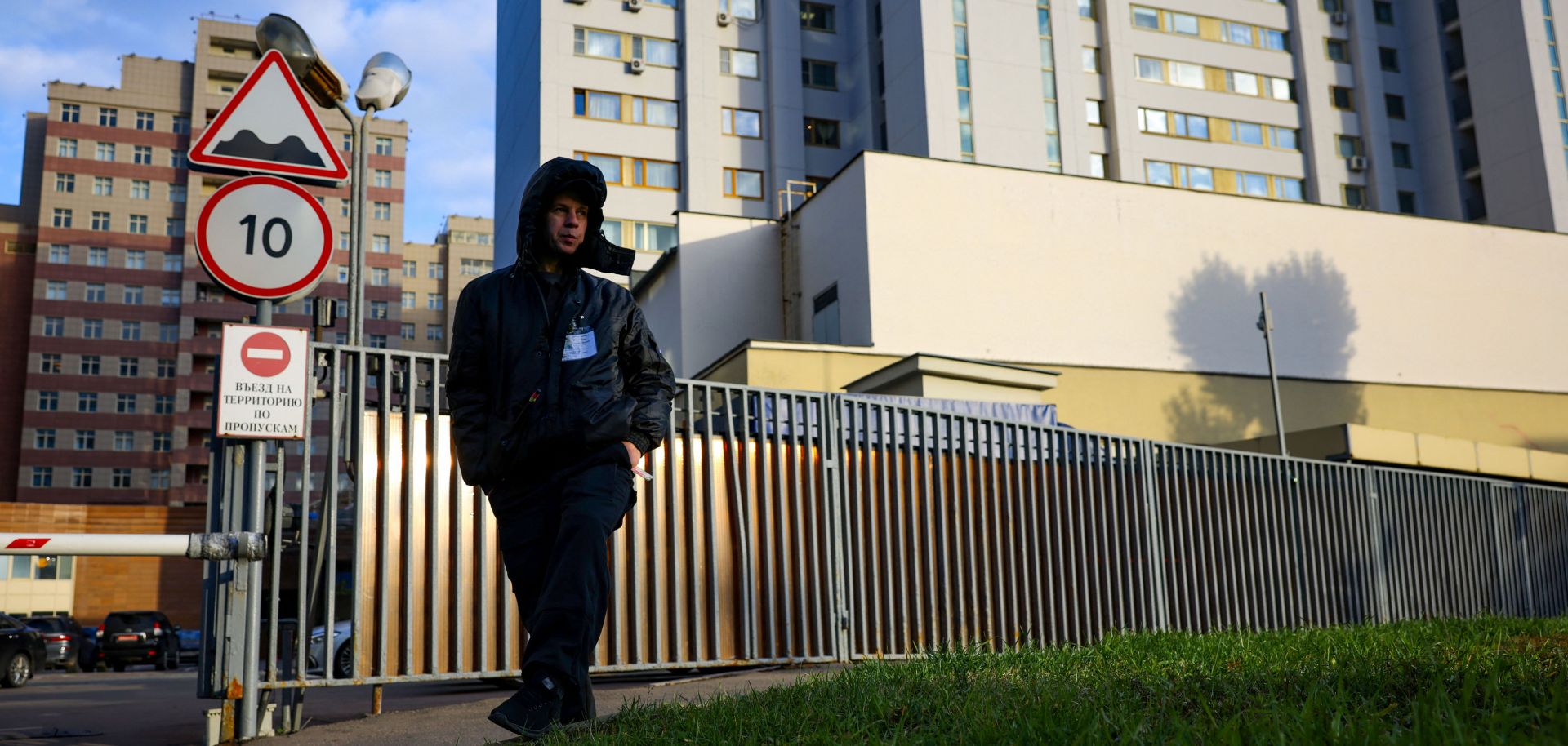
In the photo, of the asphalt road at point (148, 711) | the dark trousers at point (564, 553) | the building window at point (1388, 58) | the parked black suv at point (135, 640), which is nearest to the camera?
the dark trousers at point (564, 553)

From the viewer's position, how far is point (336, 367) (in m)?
6.18

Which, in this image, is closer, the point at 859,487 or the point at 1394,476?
the point at 859,487

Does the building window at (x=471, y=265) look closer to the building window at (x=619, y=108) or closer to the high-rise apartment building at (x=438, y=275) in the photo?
the high-rise apartment building at (x=438, y=275)

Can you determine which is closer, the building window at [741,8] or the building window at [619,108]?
the building window at [619,108]

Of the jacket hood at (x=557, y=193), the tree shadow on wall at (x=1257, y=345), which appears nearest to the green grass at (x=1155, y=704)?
the jacket hood at (x=557, y=193)

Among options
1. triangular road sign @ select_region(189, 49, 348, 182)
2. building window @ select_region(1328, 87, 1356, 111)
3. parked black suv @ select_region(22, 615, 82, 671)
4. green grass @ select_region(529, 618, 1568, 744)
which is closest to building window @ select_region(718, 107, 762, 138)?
building window @ select_region(1328, 87, 1356, 111)

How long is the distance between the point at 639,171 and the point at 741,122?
496 centimetres

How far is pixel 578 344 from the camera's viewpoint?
13.7 feet

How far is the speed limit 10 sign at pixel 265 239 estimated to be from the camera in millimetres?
5621

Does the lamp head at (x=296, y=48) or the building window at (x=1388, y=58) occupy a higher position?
the building window at (x=1388, y=58)

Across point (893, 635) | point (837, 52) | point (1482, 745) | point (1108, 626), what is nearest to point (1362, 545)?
point (1108, 626)

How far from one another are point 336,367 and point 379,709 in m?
1.98

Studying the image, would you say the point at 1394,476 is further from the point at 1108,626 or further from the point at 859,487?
the point at 859,487

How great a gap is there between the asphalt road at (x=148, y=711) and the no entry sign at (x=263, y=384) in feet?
4.22
